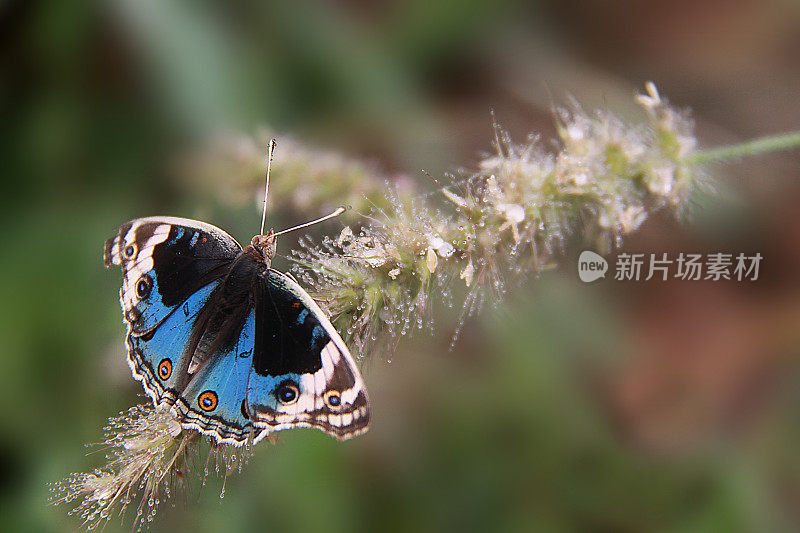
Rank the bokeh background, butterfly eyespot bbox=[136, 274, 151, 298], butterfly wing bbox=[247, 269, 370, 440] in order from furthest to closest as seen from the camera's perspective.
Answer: the bokeh background, butterfly eyespot bbox=[136, 274, 151, 298], butterfly wing bbox=[247, 269, 370, 440]

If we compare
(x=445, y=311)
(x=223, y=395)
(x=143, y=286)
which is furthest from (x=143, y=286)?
(x=445, y=311)

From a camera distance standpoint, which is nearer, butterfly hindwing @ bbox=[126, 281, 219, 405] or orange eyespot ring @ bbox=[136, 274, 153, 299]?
butterfly hindwing @ bbox=[126, 281, 219, 405]

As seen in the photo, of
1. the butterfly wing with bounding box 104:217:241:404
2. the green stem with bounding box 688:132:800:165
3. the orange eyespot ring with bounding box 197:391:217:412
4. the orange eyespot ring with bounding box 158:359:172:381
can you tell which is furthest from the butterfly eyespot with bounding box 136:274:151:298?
the green stem with bounding box 688:132:800:165

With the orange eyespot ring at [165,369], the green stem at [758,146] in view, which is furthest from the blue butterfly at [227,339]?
the green stem at [758,146]

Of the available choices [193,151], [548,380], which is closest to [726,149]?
[548,380]

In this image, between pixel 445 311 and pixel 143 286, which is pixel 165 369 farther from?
pixel 445 311

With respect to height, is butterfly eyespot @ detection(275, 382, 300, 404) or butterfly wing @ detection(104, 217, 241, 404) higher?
butterfly wing @ detection(104, 217, 241, 404)

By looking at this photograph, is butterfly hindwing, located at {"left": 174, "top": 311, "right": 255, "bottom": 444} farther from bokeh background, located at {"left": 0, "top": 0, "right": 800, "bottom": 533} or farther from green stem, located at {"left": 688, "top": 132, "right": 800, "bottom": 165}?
green stem, located at {"left": 688, "top": 132, "right": 800, "bottom": 165}
